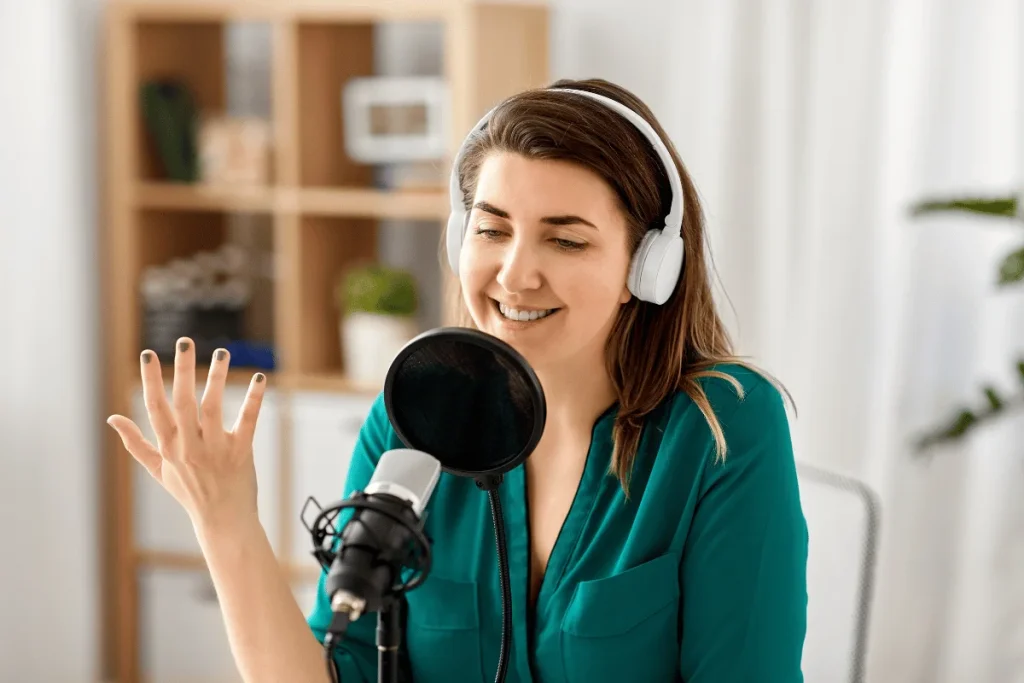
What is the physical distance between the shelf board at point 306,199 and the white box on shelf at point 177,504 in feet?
1.51

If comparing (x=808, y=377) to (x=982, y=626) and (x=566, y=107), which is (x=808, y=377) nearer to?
(x=982, y=626)

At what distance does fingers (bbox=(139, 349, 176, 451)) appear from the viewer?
0.96 metres

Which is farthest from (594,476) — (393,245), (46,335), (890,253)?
(46,335)

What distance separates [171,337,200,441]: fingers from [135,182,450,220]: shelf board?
1.57 m

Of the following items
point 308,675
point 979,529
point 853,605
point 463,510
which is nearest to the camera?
point 308,675

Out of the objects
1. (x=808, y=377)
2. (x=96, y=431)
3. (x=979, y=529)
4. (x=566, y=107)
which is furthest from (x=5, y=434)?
(x=979, y=529)

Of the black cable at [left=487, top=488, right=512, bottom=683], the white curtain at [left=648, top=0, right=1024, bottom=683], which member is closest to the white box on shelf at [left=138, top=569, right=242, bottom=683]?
the white curtain at [left=648, top=0, right=1024, bottom=683]

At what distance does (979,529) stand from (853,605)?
33.7 inches

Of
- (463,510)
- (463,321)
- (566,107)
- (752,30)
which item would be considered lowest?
(463,510)

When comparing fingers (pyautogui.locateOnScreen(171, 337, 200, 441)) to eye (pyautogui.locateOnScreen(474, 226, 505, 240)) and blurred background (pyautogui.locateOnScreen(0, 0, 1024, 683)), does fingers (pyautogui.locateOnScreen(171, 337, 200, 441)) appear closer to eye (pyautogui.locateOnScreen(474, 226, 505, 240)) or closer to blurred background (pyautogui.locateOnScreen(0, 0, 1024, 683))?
eye (pyautogui.locateOnScreen(474, 226, 505, 240))

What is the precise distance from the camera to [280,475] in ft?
8.95

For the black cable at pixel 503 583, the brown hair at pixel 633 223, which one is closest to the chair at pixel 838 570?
the brown hair at pixel 633 223

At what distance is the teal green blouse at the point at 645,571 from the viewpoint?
1.19 m

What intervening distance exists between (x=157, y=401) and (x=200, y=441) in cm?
5
